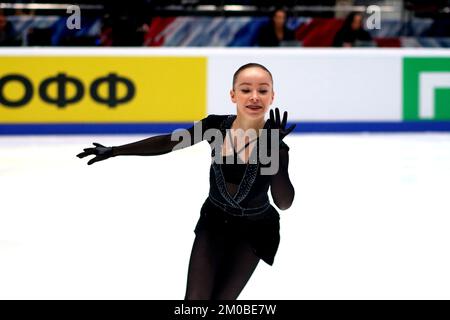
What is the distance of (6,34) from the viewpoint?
27.2 feet

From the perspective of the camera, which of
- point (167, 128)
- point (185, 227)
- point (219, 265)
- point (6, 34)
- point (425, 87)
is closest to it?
point (219, 265)

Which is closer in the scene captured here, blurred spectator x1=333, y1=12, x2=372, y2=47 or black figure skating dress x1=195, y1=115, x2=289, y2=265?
black figure skating dress x1=195, y1=115, x2=289, y2=265

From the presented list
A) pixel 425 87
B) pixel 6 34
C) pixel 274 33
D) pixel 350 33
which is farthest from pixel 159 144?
pixel 425 87

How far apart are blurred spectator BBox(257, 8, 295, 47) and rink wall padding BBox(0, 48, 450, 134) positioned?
10 centimetres

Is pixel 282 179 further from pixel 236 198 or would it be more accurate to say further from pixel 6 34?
pixel 6 34

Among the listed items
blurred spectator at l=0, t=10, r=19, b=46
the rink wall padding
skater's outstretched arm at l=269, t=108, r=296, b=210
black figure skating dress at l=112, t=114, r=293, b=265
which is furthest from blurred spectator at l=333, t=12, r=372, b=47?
skater's outstretched arm at l=269, t=108, r=296, b=210

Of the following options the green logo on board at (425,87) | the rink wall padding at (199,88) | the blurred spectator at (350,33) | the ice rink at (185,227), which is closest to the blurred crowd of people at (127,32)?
Result: the blurred spectator at (350,33)

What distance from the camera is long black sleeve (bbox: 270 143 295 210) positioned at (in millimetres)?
1903

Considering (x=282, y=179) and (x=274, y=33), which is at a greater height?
(x=274, y=33)

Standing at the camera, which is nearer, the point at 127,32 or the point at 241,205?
the point at 241,205

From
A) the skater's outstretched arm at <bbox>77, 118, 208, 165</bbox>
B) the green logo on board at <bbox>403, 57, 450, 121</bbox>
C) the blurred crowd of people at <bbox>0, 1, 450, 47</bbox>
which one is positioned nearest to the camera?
the skater's outstretched arm at <bbox>77, 118, 208, 165</bbox>

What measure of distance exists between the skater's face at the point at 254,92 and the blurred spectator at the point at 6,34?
6873 mm

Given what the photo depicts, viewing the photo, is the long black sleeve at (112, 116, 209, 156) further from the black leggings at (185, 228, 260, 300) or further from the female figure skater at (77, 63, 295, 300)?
the black leggings at (185, 228, 260, 300)

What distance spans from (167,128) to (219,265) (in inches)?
A: 257
